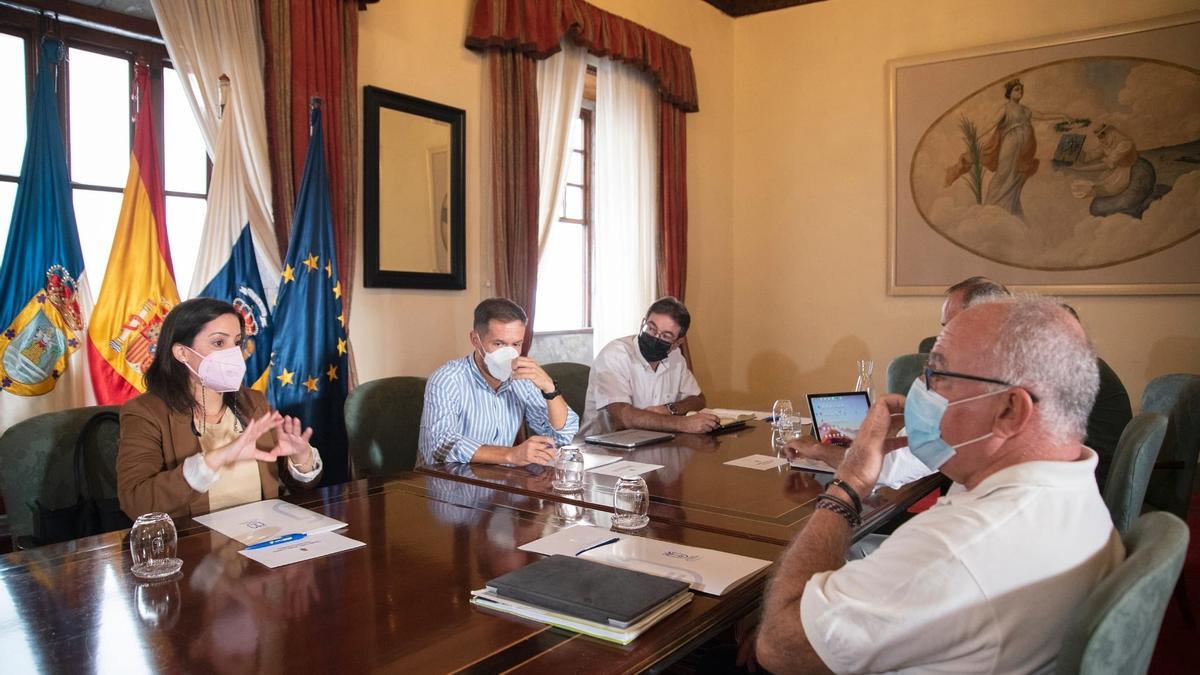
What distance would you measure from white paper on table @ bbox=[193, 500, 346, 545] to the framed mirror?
1826 mm

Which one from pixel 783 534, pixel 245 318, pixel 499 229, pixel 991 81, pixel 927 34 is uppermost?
pixel 927 34

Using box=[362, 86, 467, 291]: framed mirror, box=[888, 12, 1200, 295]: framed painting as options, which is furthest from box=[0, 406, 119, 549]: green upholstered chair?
box=[888, 12, 1200, 295]: framed painting

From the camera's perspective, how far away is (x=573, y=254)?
17.1ft

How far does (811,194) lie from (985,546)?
5.13m

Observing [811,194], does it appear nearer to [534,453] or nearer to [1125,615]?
[534,453]

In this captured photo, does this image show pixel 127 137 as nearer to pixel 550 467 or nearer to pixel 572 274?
pixel 550 467

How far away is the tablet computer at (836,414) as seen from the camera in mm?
2646

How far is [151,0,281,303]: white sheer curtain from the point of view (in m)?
3.02

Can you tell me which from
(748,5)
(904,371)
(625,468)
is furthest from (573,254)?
(625,468)

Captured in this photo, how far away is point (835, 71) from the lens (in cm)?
581

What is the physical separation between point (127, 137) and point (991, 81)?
4.89 m

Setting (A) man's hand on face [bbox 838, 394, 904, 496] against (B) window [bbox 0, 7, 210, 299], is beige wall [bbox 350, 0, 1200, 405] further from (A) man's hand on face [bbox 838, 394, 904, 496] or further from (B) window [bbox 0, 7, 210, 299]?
(A) man's hand on face [bbox 838, 394, 904, 496]

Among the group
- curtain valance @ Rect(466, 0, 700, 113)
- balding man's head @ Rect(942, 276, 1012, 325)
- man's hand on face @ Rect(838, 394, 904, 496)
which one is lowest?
man's hand on face @ Rect(838, 394, 904, 496)

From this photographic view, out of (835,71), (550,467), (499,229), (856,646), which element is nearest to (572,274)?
(499,229)
